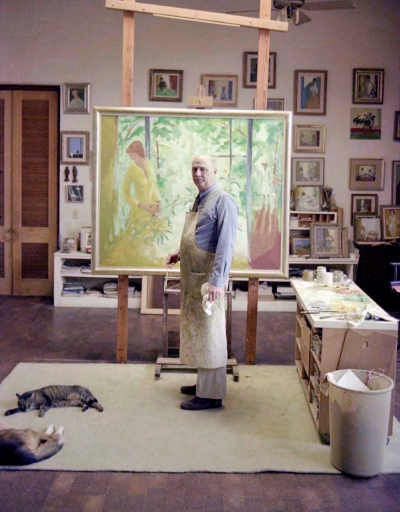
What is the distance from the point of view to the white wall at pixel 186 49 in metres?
7.38

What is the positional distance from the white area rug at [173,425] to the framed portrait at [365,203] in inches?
132

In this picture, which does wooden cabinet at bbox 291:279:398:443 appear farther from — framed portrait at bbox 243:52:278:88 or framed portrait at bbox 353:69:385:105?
framed portrait at bbox 353:69:385:105

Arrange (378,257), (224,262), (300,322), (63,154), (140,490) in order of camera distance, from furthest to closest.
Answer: (63,154) < (378,257) < (300,322) < (224,262) < (140,490)

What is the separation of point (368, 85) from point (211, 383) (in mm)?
4899

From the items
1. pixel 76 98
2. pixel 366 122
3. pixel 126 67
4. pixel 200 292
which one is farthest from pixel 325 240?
pixel 200 292

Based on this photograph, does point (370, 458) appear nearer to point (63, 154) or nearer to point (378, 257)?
point (378, 257)

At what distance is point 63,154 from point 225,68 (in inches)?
87.3

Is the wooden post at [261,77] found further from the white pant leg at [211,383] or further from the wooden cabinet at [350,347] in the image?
the wooden cabinet at [350,347]

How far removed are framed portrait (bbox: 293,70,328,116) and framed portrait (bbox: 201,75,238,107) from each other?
2.45 feet

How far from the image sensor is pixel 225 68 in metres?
7.41

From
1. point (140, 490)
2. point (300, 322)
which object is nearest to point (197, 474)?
point (140, 490)

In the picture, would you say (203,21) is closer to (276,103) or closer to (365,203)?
(276,103)

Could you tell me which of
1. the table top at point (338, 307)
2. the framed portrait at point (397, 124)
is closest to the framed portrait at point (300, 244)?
the framed portrait at point (397, 124)

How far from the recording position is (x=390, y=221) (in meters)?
7.52
